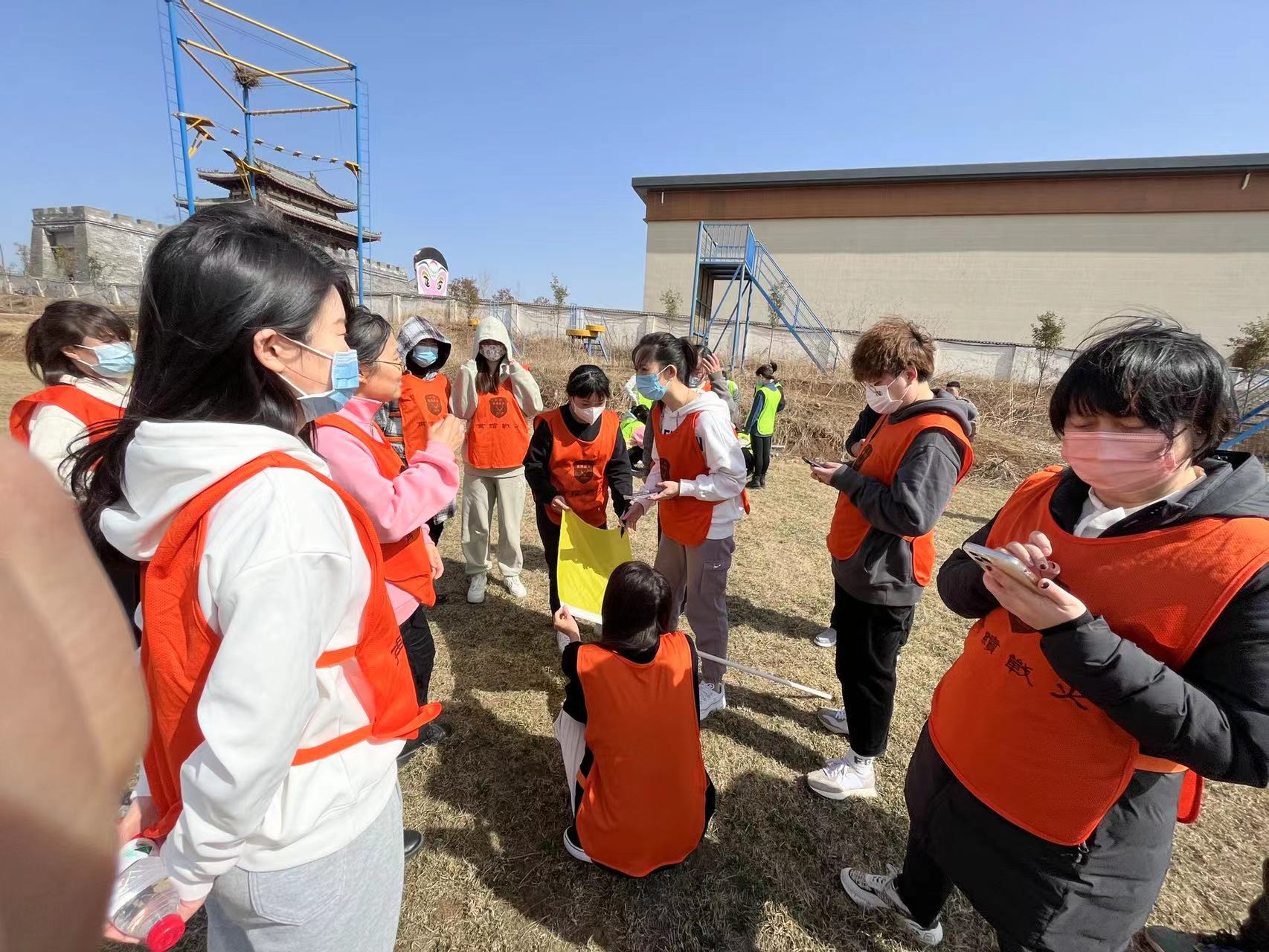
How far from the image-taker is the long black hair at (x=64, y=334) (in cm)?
235

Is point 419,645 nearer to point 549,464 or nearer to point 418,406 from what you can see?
point 549,464

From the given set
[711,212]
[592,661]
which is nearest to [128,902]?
[592,661]

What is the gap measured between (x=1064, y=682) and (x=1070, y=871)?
1.42 ft

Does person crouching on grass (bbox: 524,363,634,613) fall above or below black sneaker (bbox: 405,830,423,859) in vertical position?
above

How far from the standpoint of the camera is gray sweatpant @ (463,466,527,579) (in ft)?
13.8

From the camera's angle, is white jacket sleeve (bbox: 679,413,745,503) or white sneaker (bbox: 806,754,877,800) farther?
white jacket sleeve (bbox: 679,413,745,503)

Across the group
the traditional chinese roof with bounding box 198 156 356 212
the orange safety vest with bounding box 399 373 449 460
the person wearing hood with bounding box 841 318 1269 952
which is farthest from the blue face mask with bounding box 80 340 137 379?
the traditional chinese roof with bounding box 198 156 356 212

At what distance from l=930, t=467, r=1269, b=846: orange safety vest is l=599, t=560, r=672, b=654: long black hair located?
946mm

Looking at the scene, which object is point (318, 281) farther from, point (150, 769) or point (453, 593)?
point (453, 593)

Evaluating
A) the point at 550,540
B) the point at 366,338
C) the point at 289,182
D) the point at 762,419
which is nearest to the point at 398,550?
the point at 366,338

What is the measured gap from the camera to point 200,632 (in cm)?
80

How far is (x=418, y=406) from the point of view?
4.03m

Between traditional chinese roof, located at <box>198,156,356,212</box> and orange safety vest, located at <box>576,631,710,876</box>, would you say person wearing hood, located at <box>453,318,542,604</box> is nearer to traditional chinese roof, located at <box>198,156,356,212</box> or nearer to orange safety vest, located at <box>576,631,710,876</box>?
orange safety vest, located at <box>576,631,710,876</box>

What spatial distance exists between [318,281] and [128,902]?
43.3 inches
